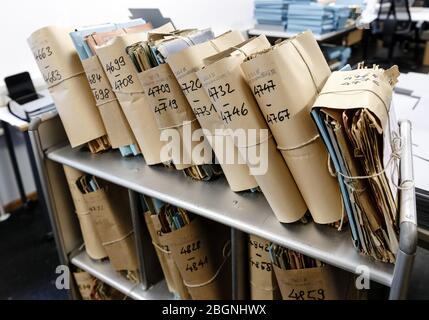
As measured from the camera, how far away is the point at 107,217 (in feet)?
3.89

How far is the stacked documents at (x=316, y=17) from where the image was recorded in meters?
2.92

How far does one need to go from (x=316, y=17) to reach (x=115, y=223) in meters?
2.47

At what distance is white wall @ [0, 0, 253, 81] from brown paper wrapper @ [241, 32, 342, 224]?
1.67 meters

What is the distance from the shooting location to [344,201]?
0.71 m

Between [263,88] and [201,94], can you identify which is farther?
[201,94]

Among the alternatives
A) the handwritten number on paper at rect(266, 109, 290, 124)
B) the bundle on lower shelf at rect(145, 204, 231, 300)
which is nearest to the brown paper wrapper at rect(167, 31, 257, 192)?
the handwritten number on paper at rect(266, 109, 290, 124)

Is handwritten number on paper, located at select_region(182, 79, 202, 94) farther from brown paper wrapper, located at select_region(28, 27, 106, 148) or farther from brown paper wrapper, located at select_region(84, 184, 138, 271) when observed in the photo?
brown paper wrapper, located at select_region(84, 184, 138, 271)

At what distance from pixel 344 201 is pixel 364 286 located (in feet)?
→ 0.66

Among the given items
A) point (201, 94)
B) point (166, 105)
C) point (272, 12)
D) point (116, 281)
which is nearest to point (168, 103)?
point (166, 105)

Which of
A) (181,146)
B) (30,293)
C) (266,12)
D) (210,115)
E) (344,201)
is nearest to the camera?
(344,201)

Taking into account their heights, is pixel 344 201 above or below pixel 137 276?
above

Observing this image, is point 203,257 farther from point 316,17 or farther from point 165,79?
point 316,17
